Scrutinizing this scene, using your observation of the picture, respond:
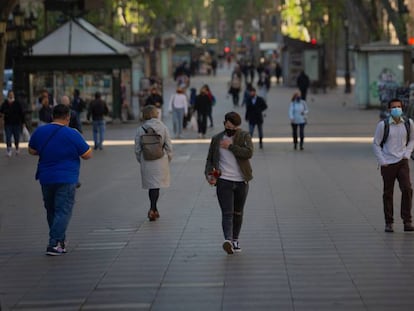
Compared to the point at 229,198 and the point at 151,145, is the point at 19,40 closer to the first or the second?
the point at 151,145

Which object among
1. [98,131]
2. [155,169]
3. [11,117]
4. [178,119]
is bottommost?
[155,169]

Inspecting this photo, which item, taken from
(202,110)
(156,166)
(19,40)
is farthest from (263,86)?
(156,166)

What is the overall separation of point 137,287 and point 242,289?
36.8 inches

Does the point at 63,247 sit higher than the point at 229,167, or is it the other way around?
the point at 229,167

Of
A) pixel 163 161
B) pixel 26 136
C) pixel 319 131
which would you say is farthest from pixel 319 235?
pixel 319 131

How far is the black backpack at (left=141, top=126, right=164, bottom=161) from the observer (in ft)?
44.8

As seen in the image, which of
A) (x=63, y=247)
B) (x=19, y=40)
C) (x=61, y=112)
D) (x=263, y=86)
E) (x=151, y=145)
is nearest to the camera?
(x=61, y=112)

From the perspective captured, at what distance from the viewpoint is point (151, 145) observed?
13.7 metres

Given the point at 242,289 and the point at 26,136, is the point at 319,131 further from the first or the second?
Answer: the point at 242,289

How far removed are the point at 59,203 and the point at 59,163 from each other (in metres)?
0.42

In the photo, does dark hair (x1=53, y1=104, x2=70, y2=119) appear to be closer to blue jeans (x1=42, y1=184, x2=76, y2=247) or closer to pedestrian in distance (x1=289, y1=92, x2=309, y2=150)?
blue jeans (x1=42, y1=184, x2=76, y2=247)

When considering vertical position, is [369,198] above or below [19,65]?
below

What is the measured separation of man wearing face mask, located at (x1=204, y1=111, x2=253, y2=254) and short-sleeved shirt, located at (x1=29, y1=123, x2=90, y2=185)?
4.38ft

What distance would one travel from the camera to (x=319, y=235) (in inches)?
485
